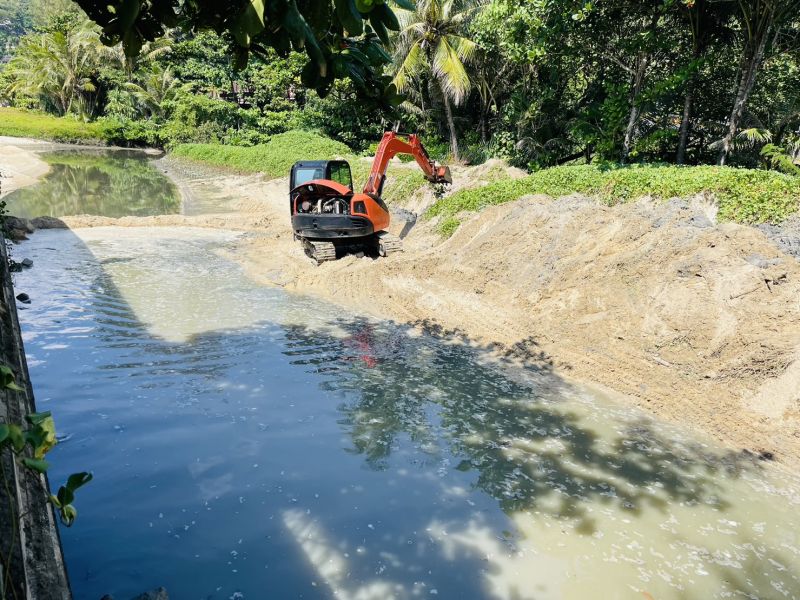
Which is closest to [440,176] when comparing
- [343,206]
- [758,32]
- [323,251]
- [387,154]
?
[387,154]

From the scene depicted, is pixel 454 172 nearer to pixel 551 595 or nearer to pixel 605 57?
Answer: pixel 605 57

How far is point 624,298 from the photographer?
29.6 feet

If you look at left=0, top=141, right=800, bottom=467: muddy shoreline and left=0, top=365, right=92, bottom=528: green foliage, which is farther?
left=0, top=141, right=800, bottom=467: muddy shoreline

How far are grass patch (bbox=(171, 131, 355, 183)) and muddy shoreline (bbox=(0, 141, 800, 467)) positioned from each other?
51.3ft

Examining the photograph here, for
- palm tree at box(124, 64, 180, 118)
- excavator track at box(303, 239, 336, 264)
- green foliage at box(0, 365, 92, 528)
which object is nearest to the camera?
green foliage at box(0, 365, 92, 528)

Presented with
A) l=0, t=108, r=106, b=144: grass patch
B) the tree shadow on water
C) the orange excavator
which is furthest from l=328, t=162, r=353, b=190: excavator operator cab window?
l=0, t=108, r=106, b=144: grass patch

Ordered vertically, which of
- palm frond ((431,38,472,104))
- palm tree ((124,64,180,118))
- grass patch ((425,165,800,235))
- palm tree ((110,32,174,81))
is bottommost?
grass patch ((425,165,800,235))

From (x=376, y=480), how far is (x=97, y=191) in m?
24.6

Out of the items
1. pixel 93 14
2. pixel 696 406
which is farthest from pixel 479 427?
pixel 93 14

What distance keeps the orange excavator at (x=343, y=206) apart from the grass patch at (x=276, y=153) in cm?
1396

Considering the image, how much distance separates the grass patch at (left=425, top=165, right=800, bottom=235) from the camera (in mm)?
8672

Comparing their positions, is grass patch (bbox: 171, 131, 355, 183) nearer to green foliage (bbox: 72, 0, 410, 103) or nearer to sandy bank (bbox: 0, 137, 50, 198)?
sandy bank (bbox: 0, 137, 50, 198)

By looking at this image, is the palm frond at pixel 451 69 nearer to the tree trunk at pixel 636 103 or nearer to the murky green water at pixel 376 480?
the tree trunk at pixel 636 103

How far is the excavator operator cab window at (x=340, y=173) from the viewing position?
13711mm
